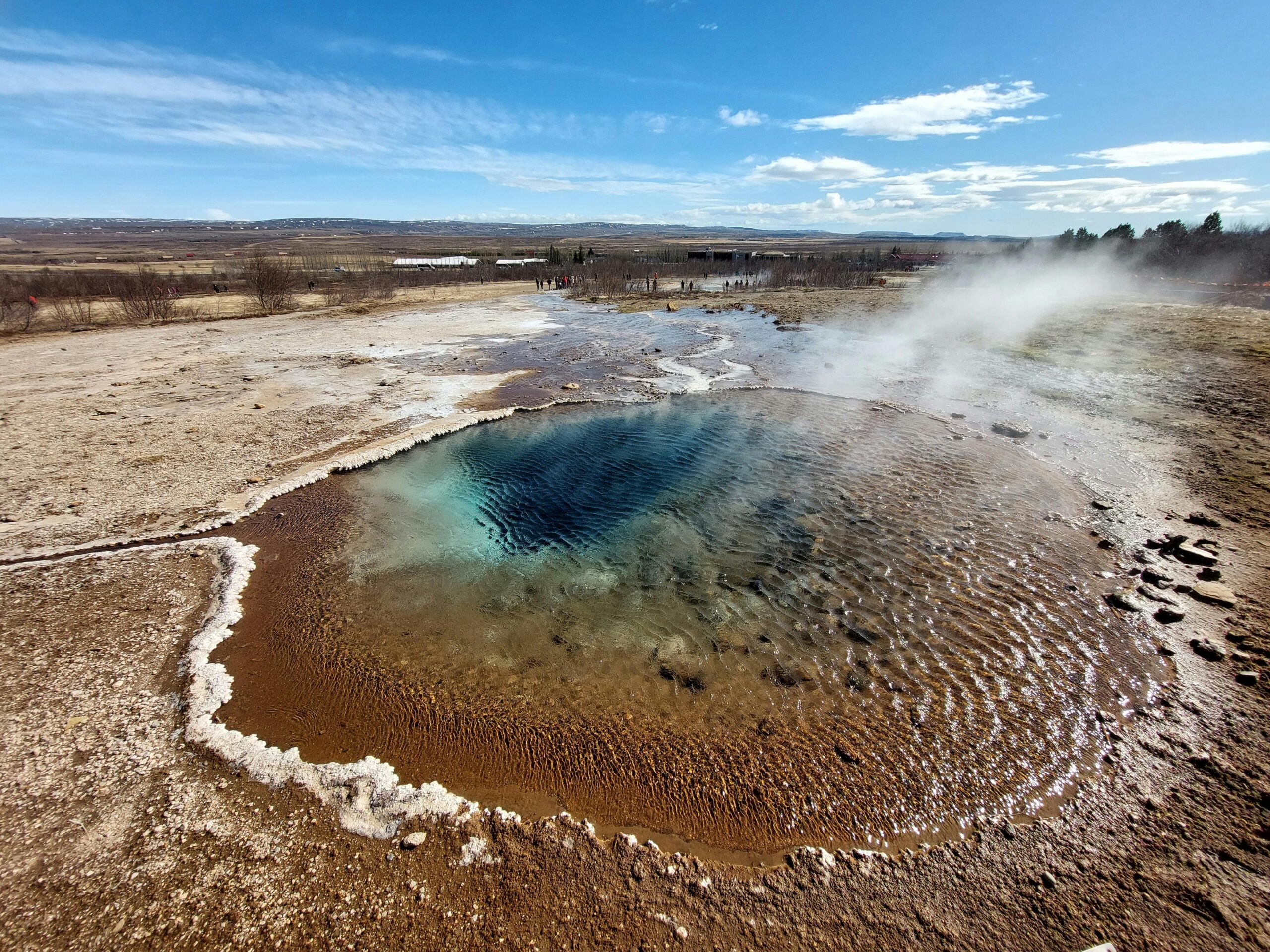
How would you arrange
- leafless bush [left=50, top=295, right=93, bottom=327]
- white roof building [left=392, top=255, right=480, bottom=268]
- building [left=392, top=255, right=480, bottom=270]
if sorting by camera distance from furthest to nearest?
white roof building [left=392, top=255, right=480, bottom=268], building [left=392, top=255, right=480, bottom=270], leafless bush [left=50, top=295, right=93, bottom=327]

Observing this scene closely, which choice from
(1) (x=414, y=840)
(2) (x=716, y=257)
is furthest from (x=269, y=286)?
(2) (x=716, y=257)

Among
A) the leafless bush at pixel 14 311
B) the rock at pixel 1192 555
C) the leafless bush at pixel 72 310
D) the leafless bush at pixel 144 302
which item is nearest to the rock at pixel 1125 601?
the rock at pixel 1192 555

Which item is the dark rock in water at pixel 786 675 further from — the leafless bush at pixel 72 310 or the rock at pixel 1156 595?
the leafless bush at pixel 72 310

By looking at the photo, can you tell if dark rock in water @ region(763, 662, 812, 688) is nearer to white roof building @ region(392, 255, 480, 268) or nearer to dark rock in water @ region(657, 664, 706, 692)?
dark rock in water @ region(657, 664, 706, 692)

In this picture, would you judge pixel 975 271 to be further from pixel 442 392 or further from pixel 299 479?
pixel 299 479

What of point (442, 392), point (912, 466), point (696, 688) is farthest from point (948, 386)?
point (442, 392)

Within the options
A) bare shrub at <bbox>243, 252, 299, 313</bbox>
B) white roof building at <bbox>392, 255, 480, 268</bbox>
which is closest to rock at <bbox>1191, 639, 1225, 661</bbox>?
bare shrub at <bbox>243, 252, 299, 313</bbox>

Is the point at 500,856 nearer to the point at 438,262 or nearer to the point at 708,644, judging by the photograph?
the point at 708,644
